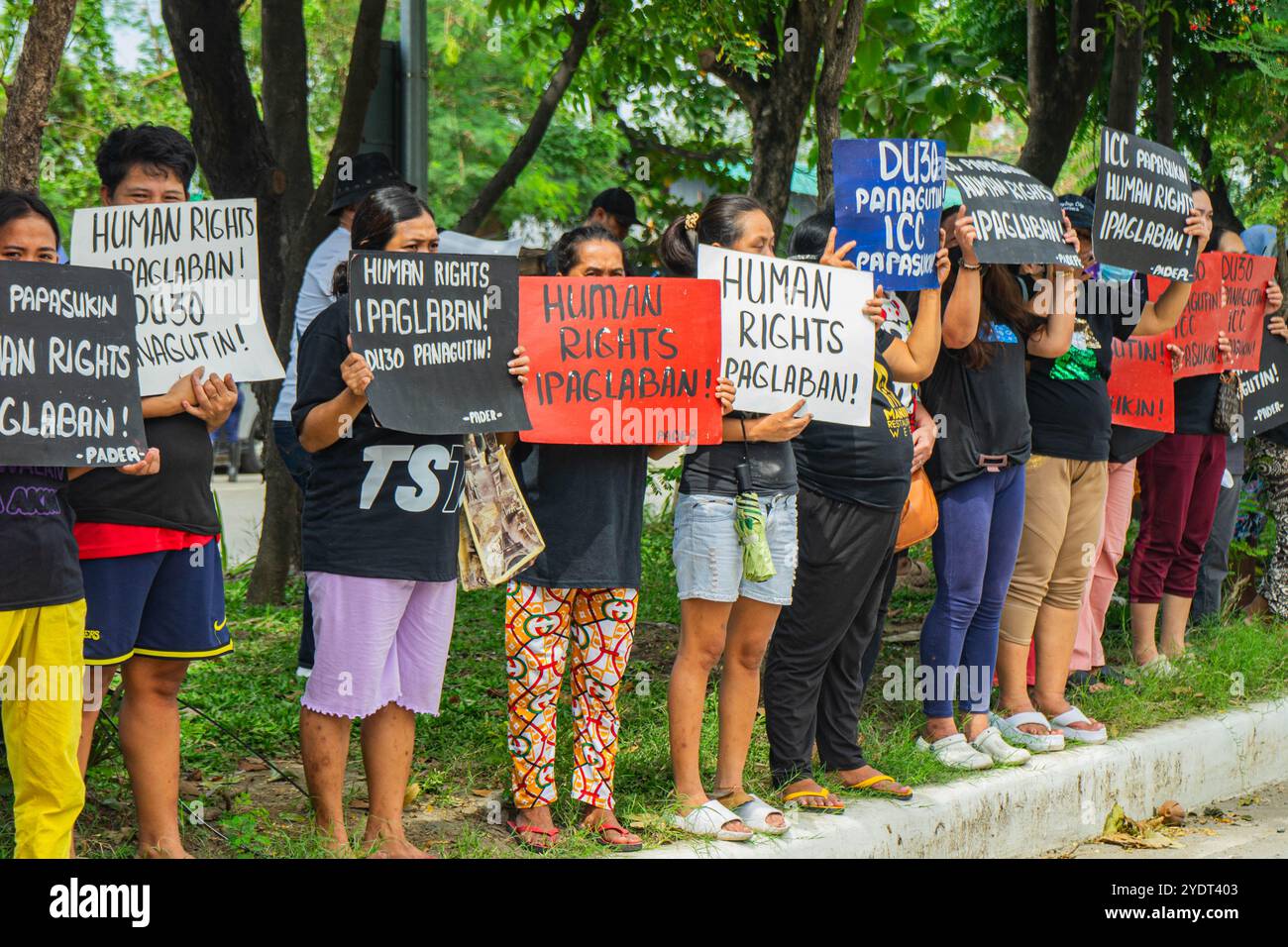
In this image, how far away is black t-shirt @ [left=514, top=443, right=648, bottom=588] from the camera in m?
4.66

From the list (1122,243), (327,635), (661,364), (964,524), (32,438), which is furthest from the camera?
(1122,243)

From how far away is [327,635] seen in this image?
4.33 meters

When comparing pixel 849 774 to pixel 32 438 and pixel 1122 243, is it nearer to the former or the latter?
pixel 1122 243

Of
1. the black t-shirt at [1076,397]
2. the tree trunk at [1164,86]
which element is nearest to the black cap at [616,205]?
the black t-shirt at [1076,397]

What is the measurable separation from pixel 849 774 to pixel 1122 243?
260cm

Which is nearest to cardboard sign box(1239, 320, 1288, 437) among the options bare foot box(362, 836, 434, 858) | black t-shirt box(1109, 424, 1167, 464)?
black t-shirt box(1109, 424, 1167, 464)

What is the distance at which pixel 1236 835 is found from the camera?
607 centimetres

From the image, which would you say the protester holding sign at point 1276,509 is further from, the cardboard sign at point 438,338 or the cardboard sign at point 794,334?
the cardboard sign at point 438,338

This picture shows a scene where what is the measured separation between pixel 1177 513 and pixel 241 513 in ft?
40.4

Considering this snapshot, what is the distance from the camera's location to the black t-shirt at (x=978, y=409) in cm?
580

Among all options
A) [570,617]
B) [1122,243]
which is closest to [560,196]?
[1122,243]

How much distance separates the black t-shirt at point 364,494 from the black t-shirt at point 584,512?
0.38 metres

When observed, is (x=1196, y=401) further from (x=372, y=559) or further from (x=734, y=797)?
(x=372, y=559)

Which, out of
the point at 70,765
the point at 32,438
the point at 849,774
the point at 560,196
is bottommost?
the point at 849,774
